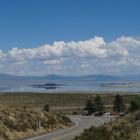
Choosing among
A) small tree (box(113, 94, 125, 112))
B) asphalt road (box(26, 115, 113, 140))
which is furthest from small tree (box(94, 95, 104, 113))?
asphalt road (box(26, 115, 113, 140))

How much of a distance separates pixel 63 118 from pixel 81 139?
37.5m

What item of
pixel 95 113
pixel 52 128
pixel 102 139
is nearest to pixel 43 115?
pixel 52 128

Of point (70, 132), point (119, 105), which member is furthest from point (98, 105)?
point (70, 132)

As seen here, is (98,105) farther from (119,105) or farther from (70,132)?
(70,132)

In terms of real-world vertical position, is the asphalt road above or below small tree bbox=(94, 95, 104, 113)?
below

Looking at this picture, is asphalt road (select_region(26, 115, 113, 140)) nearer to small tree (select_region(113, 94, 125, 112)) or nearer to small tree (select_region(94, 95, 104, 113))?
small tree (select_region(94, 95, 104, 113))

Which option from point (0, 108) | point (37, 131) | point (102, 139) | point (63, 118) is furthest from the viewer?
point (63, 118)

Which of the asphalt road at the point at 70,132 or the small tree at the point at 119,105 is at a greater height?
the small tree at the point at 119,105

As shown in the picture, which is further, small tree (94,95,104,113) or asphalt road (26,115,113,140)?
small tree (94,95,104,113)

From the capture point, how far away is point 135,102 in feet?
214

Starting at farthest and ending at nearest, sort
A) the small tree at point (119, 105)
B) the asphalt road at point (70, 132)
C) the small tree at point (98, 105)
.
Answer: the small tree at point (119, 105) < the small tree at point (98, 105) < the asphalt road at point (70, 132)

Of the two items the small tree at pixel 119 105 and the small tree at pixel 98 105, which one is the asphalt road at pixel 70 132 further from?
the small tree at pixel 119 105

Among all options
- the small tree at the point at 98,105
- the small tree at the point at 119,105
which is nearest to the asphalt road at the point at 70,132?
the small tree at the point at 98,105

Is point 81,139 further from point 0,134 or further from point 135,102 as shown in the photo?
point 135,102
